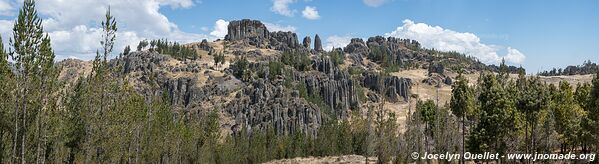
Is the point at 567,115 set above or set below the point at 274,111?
above

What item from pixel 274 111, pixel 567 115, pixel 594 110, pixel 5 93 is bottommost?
pixel 274 111

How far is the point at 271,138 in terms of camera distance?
103m

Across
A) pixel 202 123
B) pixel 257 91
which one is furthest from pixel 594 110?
pixel 257 91

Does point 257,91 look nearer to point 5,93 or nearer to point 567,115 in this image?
point 567,115

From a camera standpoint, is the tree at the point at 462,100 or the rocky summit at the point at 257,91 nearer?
the tree at the point at 462,100

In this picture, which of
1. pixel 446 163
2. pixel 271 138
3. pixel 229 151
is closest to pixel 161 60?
pixel 271 138

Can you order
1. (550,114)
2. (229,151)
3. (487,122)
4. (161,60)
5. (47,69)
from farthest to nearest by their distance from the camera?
(161,60), (229,151), (550,114), (487,122), (47,69)

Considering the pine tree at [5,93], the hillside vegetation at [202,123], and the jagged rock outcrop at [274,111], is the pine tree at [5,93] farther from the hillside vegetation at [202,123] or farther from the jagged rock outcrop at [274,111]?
the jagged rock outcrop at [274,111]

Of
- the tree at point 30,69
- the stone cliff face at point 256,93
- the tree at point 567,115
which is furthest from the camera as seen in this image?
the stone cliff face at point 256,93

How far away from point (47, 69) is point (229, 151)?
59087 mm

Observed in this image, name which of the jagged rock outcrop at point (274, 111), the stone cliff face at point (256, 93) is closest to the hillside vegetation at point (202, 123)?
the jagged rock outcrop at point (274, 111)

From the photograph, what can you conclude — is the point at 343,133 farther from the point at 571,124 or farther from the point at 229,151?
the point at 571,124

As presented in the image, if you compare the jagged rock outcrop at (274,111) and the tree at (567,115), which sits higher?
the tree at (567,115)

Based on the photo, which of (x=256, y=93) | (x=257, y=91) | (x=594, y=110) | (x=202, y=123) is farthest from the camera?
(x=257, y=91)
